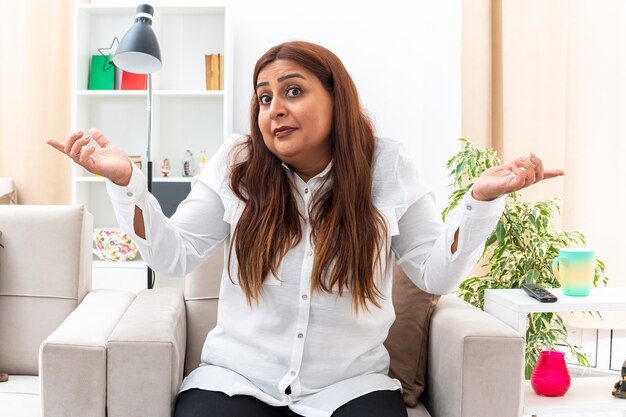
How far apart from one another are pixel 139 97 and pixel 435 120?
1.40 metres

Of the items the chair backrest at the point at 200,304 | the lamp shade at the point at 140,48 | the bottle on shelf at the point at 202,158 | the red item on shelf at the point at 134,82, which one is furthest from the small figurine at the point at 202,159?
the chair backrest at the point at 200,304

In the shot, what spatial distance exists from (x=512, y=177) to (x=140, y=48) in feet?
4.56

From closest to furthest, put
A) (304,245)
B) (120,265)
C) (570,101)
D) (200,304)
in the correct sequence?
(304,245), (200,304), (570,101), (120,265)

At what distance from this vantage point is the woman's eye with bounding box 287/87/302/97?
1451mm

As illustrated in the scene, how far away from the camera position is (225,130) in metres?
3.22

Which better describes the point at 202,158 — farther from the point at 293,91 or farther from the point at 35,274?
the point at 293,91

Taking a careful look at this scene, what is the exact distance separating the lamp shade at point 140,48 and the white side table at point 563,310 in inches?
49.7

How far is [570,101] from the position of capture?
3041 millimetres

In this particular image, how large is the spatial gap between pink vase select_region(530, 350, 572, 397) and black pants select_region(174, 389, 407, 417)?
0.51 metres

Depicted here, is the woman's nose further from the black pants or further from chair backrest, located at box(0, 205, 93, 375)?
chair backrest, located at box(0, 205, 93, 375)

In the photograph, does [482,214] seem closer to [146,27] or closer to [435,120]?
[146,27]

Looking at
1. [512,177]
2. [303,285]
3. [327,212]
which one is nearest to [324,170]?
[327,212]

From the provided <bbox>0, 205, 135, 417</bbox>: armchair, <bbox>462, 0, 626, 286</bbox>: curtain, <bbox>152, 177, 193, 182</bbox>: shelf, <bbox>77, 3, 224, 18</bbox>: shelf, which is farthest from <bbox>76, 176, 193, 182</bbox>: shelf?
<bbox>462, 0, 626, 286</bbox>: curtain

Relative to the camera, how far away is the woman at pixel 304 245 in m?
1.39
